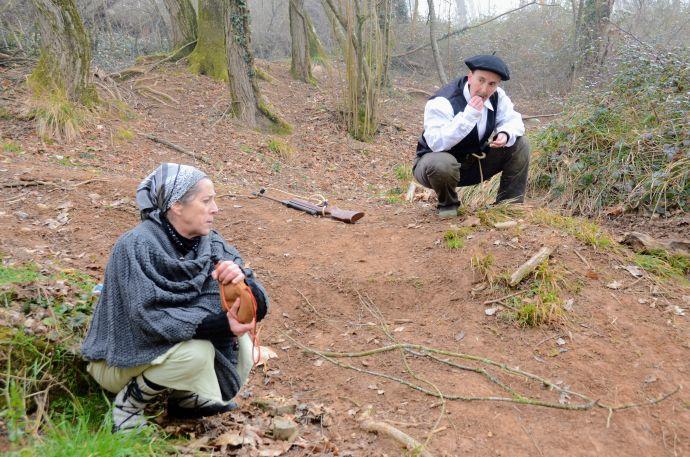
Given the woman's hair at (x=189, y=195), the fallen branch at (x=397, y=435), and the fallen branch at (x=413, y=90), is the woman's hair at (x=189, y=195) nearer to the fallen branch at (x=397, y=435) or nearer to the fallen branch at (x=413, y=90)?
the fallen branch at (x=397, y=435)

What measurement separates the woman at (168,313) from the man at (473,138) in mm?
2492

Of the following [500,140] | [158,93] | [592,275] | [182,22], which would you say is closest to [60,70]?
[158,93]

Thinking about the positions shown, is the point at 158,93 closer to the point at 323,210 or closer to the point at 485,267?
the point at 323,210

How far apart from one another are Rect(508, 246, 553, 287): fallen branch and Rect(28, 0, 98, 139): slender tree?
5672 millimetres

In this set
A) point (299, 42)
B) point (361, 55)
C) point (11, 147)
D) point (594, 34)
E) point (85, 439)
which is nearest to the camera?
point (85, 439)

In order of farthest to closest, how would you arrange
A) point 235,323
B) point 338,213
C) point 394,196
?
point 394,196 < point 338,213 < point 235,323

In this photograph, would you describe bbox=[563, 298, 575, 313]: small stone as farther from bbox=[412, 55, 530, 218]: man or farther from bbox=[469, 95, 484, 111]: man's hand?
bbox=[469, 95, 484, 111]: man's hand

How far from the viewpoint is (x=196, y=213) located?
8.03 feet

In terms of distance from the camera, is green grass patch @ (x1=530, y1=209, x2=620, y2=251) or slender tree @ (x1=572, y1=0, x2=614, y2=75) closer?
green grass patch @ (x1=530, y1=209, x2=620, y2=251)

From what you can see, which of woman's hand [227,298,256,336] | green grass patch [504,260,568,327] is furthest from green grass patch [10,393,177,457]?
green grass patch [504,260,568,327]

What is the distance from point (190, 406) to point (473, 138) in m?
3.12

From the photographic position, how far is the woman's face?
2.44 metres

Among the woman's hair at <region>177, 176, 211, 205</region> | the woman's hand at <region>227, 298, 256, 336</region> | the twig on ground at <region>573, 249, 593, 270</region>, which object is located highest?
the woman's hair at <region>177, 176, 211, 205</region>

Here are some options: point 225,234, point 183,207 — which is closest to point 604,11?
point 225,234
